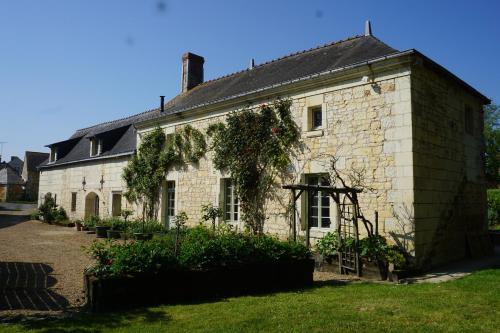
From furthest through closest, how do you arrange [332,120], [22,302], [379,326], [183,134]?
[183,134], [332,120], [22,302], [379,326]

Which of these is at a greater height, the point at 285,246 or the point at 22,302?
the point at 285,246

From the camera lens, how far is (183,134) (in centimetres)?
1303

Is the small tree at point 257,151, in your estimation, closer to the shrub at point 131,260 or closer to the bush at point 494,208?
the shrub at point 131,260

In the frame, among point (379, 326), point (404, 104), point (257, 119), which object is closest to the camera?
point (379, 326)

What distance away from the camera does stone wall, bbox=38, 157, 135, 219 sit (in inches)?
645

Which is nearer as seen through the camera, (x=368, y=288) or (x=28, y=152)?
(x=368, y=288)

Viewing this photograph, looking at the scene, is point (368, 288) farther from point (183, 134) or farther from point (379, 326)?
point (183, 134)

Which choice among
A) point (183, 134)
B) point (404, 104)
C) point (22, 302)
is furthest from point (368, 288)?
point (183, 134)

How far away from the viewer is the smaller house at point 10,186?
3956cm

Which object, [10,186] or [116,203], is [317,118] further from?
[10,186]

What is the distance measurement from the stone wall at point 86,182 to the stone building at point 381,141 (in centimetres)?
440

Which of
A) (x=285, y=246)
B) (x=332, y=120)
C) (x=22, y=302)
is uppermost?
(x=332, y=120)

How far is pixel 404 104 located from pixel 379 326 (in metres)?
4.95

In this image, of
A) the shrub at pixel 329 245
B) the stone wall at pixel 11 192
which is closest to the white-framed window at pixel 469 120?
the shrub at pixel 329 245
